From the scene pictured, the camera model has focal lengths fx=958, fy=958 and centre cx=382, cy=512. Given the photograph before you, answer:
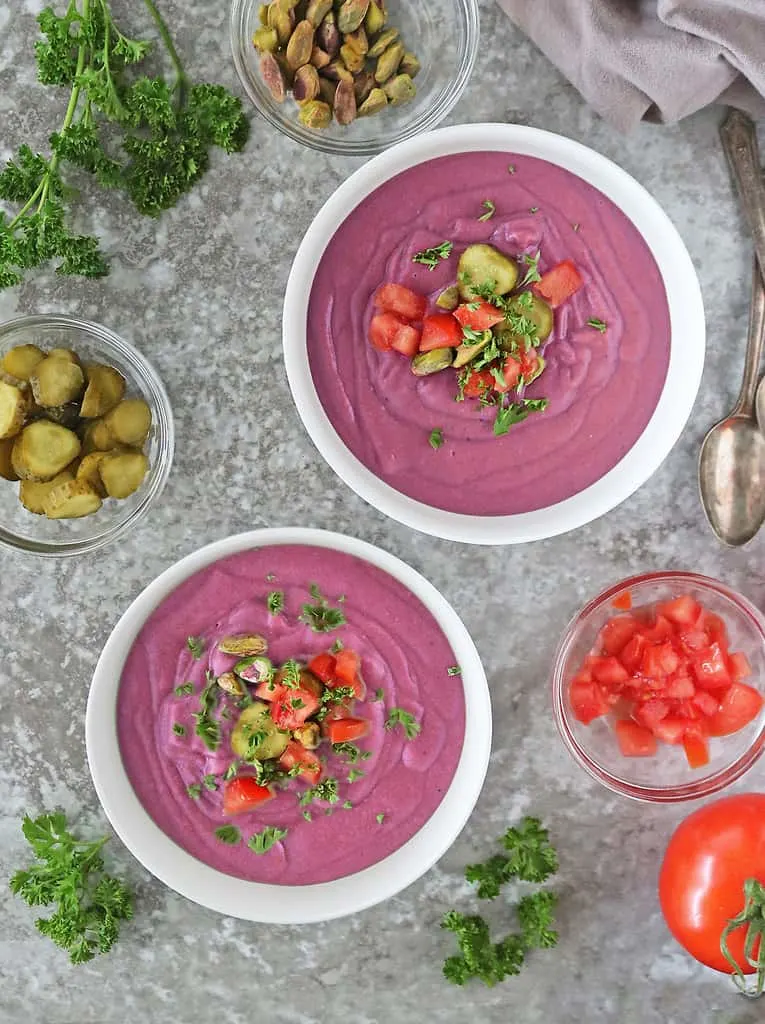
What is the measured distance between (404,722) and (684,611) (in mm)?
808

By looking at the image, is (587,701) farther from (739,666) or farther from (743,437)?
(743,437)

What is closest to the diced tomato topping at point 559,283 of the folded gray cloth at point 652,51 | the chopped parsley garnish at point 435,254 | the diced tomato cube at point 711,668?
the chopped parsley garnish at point 435,254

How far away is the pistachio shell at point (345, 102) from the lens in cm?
242

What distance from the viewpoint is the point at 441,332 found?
2.36m

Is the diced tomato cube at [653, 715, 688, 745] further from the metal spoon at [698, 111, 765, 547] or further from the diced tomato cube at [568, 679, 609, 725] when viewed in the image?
the metal spoon at [698, 111, 765, 547]

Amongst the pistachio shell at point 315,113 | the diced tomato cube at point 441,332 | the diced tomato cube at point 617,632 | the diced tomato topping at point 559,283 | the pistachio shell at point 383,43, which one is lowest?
the diced tomato cube at point 617,632

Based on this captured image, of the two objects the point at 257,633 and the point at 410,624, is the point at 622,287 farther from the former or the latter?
the point at 257,633

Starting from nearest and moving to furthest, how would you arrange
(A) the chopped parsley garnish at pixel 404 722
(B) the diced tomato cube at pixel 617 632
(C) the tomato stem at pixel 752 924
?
1. (C) the tomato stem at pixel 752 924
2. (A) the chopped parsley garnish at pixel 404 722
3. (B) the diced tomato cube at pixel 617 632

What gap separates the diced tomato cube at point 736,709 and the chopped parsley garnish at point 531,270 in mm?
1189

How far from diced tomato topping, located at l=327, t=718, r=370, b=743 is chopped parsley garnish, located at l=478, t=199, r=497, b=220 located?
1321mm

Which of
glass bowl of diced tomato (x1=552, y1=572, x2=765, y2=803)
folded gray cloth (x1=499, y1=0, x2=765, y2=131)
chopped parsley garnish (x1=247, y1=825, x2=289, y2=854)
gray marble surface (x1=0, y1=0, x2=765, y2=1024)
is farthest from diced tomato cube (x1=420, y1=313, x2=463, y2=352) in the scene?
chopped parsley garnish (x1=247, y1=825, x2=289, y2=854)

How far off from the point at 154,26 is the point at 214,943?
2567 millimetres

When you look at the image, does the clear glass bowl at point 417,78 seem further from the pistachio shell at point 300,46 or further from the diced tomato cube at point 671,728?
the diced tomato cube at point 671,728

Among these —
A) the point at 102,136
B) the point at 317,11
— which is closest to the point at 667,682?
the point at 317,11
